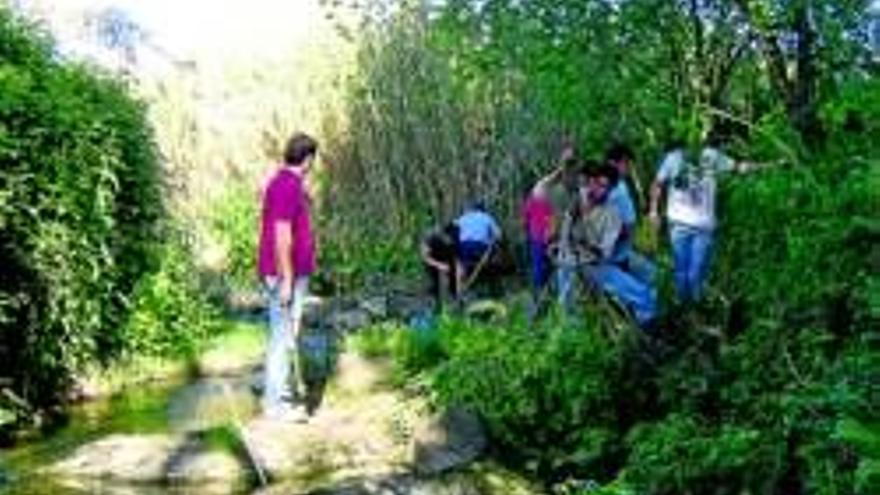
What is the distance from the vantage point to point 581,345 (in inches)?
536

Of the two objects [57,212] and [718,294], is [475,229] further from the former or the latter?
[718,294]

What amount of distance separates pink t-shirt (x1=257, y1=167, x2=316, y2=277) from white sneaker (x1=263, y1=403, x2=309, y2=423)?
893 millimetres

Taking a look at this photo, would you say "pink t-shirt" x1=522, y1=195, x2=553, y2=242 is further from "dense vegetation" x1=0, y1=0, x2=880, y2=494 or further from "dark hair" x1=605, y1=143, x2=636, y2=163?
"dark hair" x1=605, y1=143, x2=636, y2=163

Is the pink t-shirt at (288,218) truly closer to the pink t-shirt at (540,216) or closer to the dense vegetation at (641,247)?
the dense vegetation at (641,247)

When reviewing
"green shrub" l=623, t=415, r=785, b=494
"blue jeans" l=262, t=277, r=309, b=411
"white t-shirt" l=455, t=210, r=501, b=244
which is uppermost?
"white t-shirt" l=455, t=210, r=501, b=244

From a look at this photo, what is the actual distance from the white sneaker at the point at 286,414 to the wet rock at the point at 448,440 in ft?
3.11

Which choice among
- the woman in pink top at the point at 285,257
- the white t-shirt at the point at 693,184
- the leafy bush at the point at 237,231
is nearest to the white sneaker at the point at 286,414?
the woman in pink top at the point at 285,257

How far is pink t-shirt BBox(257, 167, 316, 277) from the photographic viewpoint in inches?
533

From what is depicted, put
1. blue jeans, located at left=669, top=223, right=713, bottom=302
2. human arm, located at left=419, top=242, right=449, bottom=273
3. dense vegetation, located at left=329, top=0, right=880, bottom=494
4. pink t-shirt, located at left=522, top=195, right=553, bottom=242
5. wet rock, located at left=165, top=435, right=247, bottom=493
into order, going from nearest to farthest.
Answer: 1. dense vegetation, located at left=329, top=0, right=880, bottom=494
2. wet rock, located at left=165, top=435, right=247, bottom=493
3. blue jeans, located at left=669, top=223, right=713, bottom=302
4. pink t-shirt, located at left=522, top=195, right=553, bottom=242
5. human arm, located at left=419, top=242, right=449, bottom=273

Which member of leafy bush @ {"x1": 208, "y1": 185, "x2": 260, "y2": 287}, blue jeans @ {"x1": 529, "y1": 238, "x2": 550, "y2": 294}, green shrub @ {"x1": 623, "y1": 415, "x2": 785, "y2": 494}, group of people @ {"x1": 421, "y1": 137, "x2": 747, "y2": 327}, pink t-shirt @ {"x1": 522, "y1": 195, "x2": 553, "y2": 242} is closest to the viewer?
green shrub @ {"x1": 623, "y1": 415, "x2": 785, "y2": 494}

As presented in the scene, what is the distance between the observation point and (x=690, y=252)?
1538 cm

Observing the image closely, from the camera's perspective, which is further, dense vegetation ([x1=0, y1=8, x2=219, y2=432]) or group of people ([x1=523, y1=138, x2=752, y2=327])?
dense vegetation ([x1=0, y1=8, x2=219, y2=432])

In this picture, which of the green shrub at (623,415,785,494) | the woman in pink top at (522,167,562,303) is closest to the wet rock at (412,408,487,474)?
the green shrub at (623,415,785,494)

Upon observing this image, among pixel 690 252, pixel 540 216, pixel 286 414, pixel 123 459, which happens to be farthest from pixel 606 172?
pixel 123 459
